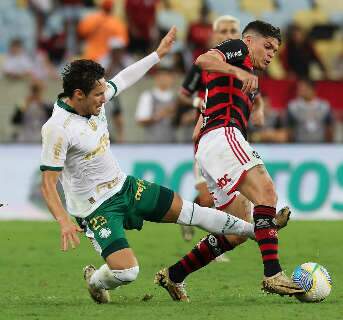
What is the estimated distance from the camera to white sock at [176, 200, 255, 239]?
828 cm

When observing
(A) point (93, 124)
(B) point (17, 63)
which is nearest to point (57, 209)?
(A) point (93, 124)

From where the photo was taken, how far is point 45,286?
9.51m

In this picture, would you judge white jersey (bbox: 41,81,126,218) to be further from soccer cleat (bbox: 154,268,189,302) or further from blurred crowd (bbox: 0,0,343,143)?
blurred crowd (bbox: 0,0,343,143)

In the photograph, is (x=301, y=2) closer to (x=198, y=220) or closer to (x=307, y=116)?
(x=307, y=116)

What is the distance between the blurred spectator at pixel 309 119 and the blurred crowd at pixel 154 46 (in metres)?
0.02

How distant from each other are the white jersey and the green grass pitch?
2.55 ft

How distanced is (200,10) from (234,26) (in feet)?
26.6

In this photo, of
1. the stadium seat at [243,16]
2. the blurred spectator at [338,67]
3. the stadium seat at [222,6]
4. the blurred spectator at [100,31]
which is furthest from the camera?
the stadium seat at [222,6]

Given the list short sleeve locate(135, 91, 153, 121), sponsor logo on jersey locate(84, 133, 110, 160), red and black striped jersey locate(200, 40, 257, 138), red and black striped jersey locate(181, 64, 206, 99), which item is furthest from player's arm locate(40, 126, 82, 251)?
short sleeve locate(135, 91, 153, 121)

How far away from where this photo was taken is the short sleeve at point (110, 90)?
28.5 ft

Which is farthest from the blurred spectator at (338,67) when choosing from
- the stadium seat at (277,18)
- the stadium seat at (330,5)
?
the stadium seat at (330,5)

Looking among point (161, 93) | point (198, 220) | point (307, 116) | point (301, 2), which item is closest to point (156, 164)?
point (161, 93)

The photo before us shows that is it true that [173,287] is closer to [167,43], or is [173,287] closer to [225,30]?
[167,43]

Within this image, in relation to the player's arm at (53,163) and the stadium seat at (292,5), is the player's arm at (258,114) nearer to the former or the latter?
the player's arm at (53,163)
